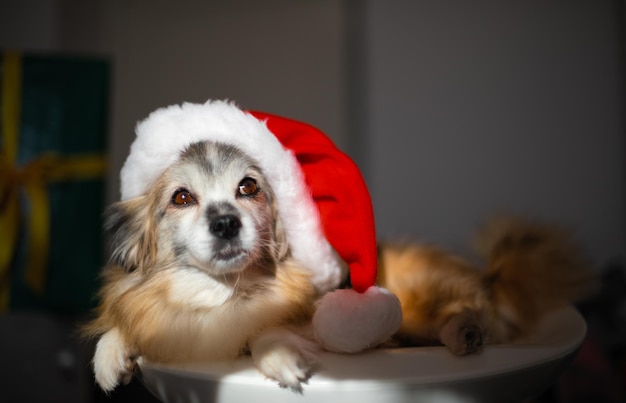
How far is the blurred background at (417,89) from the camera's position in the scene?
2195 millimetres

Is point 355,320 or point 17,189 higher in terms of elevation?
point 17,189

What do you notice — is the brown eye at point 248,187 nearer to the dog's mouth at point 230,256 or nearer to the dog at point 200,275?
the dog at point 200,275

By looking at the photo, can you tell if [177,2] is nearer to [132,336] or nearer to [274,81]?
[274,81]

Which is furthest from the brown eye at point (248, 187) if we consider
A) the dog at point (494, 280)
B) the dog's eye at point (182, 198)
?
the dog at point (494, 280)

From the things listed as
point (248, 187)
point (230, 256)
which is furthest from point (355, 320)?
point (248, 187)

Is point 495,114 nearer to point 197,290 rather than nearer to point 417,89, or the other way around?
point 417,89

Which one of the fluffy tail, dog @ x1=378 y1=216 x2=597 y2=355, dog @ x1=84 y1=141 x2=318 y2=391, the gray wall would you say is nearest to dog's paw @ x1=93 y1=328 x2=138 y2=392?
dog @ x1=84 y1=141 x2=318 y2=391

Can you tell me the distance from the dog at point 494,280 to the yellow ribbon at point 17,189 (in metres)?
1.20

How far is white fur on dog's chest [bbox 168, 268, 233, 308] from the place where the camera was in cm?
113

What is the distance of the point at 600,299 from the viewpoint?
1.93 meters

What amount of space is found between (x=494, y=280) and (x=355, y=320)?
2.34 feet

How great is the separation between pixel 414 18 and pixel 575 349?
1739mm

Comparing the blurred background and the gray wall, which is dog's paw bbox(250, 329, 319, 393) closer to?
the blurred background

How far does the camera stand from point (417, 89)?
7.67 ft
